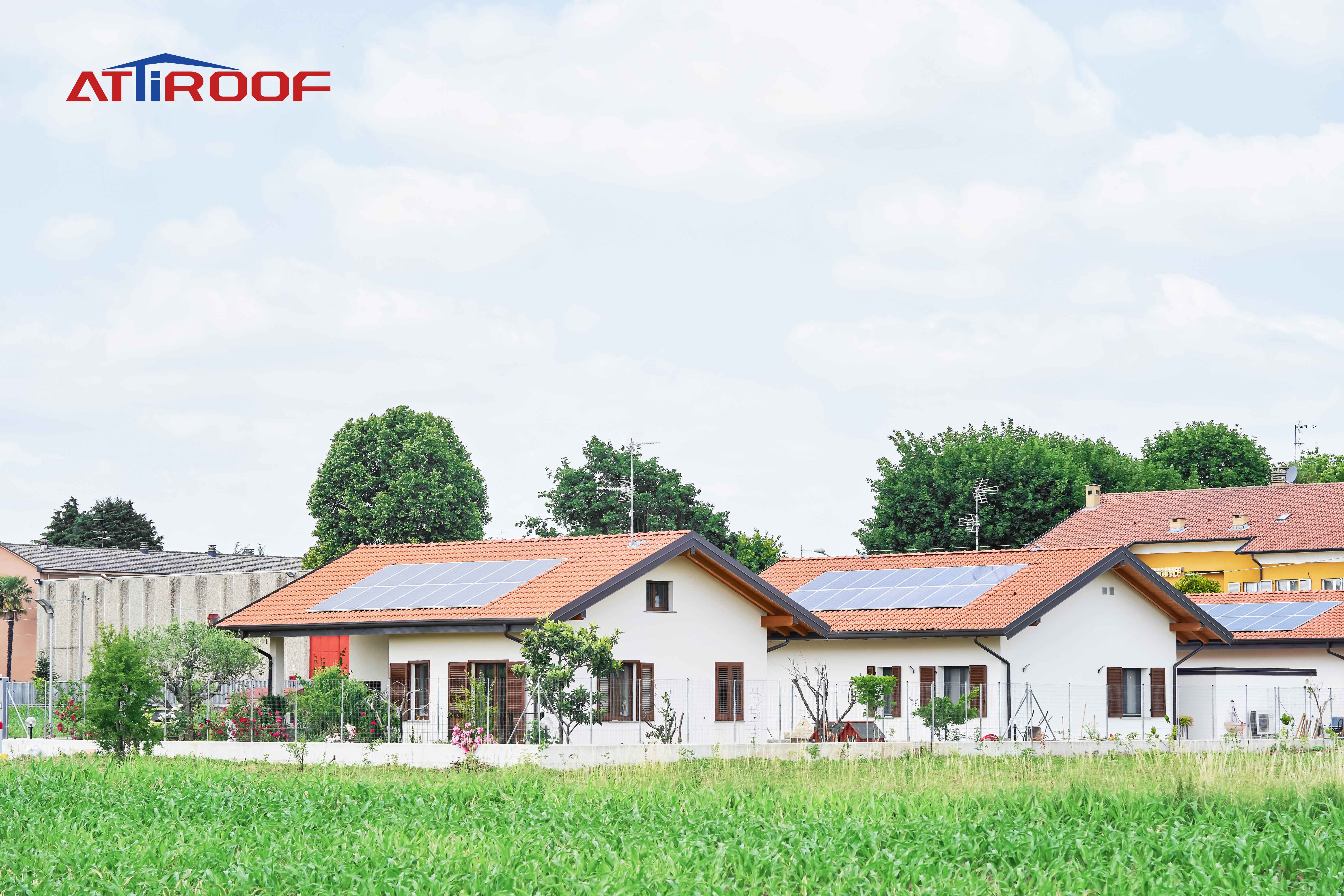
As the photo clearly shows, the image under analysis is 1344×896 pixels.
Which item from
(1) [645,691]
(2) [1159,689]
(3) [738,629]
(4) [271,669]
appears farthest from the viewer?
(2) [1159,689]

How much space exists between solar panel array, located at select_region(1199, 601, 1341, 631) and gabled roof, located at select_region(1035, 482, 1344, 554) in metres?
23.9

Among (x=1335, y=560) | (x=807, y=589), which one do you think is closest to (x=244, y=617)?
(x=807, y=589)

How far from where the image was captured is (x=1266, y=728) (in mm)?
37406

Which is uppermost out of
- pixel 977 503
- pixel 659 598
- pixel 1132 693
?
pixel 977 503

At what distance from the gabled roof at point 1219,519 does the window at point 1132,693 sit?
101ft

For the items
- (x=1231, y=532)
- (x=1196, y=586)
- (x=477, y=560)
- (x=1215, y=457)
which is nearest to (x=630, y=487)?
(x=477, y=560)

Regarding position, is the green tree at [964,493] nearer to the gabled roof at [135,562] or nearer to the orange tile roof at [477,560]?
the gabled roof at [135,562]

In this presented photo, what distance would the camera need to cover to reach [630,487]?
41281mm

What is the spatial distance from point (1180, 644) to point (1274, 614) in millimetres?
3715

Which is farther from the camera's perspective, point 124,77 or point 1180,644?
point 1180,644

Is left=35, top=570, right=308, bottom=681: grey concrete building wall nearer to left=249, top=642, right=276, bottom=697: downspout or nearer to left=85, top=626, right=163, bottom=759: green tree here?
left=249, top=642, right=276, bottom=697: downspout

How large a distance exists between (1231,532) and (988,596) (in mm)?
36761

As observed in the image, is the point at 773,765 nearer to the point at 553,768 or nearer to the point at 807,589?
the point at 553,768

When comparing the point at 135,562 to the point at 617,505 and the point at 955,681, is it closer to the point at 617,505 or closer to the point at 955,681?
the point at 617,505
